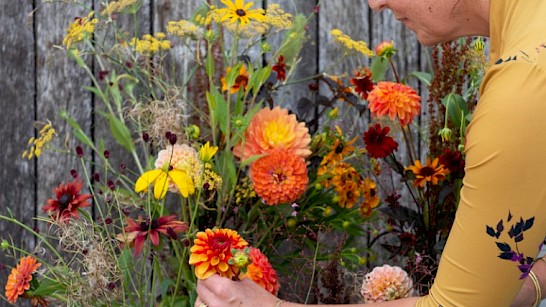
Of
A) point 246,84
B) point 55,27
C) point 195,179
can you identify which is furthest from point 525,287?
point 55,27

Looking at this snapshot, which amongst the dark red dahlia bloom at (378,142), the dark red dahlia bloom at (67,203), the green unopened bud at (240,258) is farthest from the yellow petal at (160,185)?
the dark red dahlia bloom at (378,142)

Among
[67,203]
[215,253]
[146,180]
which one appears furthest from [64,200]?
[215,253]

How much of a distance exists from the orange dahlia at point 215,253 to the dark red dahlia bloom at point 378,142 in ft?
1.89

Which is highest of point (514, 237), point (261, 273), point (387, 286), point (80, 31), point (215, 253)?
point (80, 31)

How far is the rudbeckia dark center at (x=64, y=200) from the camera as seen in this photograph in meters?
1.77

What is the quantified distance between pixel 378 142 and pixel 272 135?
23 cm

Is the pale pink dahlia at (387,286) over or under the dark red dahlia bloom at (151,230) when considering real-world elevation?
under

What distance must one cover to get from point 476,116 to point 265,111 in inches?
34.3

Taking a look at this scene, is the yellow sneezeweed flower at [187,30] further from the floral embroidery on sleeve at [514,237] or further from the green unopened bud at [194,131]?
the floral embroidery on sleeve at [514,237]

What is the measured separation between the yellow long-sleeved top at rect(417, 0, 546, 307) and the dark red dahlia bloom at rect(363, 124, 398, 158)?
65 cm

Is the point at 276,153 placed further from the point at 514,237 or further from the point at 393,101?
the point at 514,237

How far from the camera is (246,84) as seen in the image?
7.14 feet

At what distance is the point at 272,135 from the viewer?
80.4 inches

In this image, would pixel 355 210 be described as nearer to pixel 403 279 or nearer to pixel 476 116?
pixel 403 279
